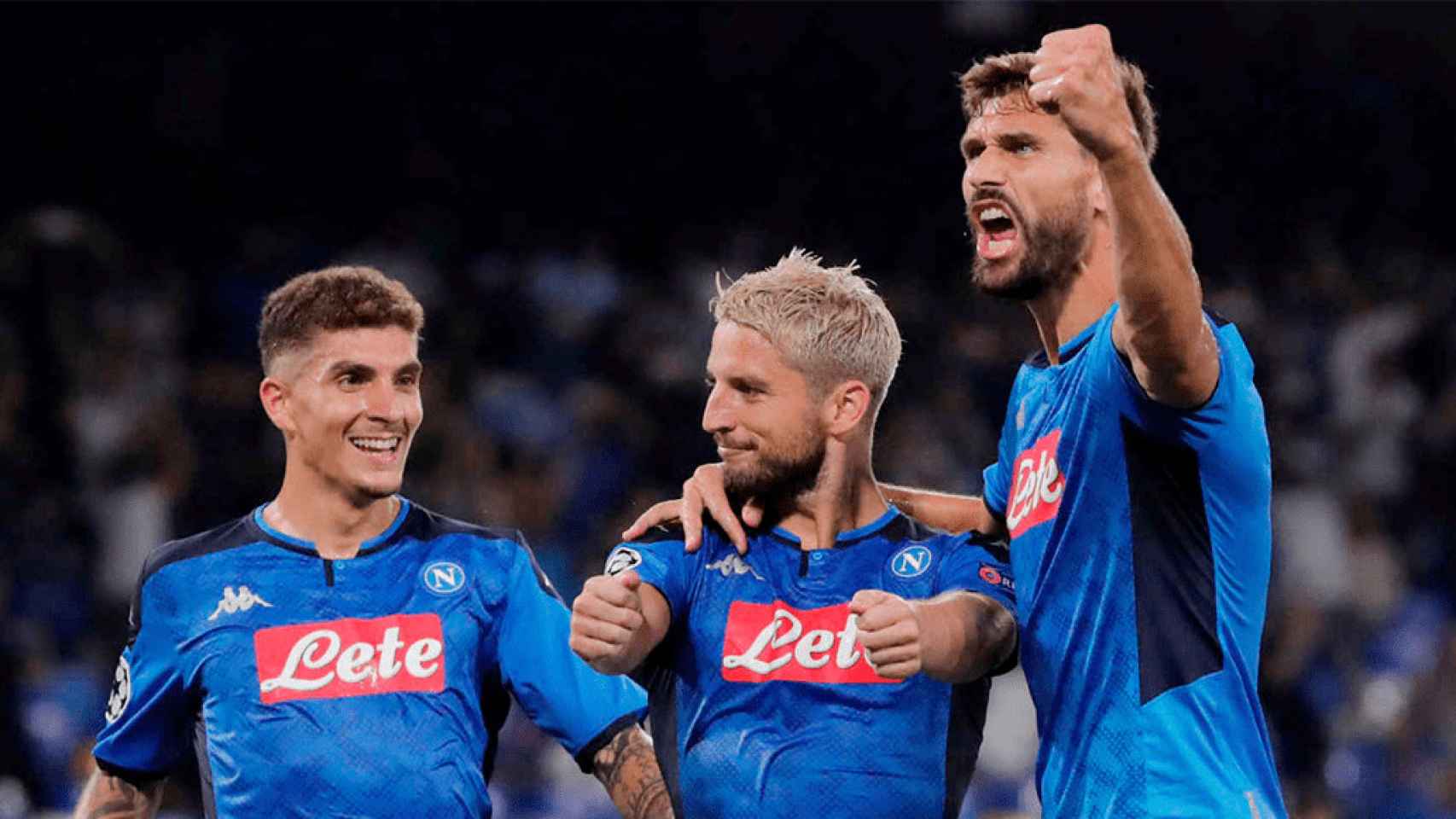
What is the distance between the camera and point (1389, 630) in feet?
37.3

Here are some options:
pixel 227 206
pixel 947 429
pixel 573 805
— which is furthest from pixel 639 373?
pixel 573 805

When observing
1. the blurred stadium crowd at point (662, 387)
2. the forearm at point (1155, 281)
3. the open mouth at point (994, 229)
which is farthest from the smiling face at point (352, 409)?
the blurred stadium crowd at point (662, 387)

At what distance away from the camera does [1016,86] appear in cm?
421

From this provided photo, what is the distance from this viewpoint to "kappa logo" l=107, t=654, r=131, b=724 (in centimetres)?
471

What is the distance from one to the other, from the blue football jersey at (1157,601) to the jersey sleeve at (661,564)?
925 mm

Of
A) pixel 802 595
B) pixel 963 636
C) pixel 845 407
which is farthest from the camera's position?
pixel 845 407

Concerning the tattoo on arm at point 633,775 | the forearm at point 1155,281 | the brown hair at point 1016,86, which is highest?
the brown hair at point 1016,86

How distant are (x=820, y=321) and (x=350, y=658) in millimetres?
1386

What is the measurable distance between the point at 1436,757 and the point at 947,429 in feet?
11.5

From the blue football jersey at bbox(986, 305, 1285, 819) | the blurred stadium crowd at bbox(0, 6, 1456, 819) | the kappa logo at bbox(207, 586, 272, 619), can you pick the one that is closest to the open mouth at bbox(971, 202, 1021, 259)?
the blue football jersey at bbox(986, 305, 1285, 819)

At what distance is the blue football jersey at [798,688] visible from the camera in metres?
4.20

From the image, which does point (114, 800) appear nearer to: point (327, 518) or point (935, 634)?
point (327, 518)

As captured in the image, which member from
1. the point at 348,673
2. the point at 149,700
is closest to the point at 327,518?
the point at 348,673

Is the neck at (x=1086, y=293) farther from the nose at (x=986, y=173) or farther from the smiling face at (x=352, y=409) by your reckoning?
the smiling face at (x=352, y=409)
